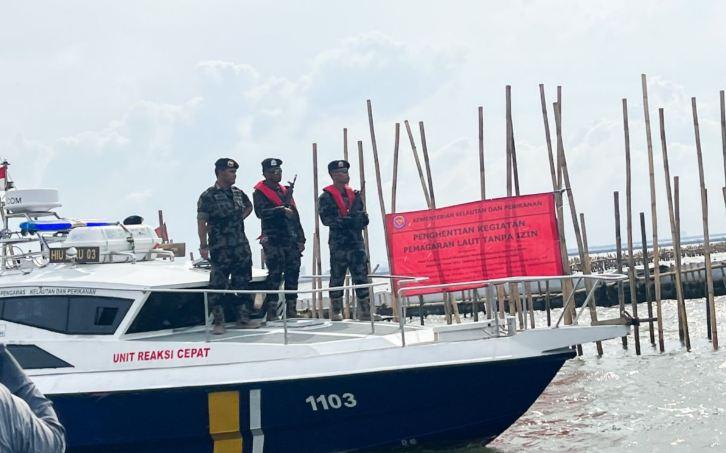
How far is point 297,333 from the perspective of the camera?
1005 centimetres

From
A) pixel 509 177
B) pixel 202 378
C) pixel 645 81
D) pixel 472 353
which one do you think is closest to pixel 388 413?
pixel 472 353

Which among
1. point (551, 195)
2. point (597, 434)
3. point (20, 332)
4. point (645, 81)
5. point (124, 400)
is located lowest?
point (597, 434)

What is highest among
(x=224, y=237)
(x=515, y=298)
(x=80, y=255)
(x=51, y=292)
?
(x=224, y=237)

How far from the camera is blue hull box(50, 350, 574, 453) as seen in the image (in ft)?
29.6

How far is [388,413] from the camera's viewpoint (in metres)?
9.35

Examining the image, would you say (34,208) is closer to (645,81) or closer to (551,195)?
(551,195)

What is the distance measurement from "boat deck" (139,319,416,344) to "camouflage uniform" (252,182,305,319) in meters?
0.43

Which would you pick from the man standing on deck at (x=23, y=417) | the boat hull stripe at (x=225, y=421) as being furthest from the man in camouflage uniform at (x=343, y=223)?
the man standing on deck at (x=23, y=417)

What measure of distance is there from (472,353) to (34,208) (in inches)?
216

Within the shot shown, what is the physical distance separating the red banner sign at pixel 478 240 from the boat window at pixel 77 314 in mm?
3671

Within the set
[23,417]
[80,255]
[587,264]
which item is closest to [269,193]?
[80,255]

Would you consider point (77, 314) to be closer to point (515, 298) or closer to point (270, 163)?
point (270, 163)

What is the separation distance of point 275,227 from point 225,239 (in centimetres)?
85

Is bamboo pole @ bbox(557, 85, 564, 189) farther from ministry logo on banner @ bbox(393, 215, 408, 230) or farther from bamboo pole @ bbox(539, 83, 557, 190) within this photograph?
ministry logo on banner @ bbox(393, 215, 408, 230)
